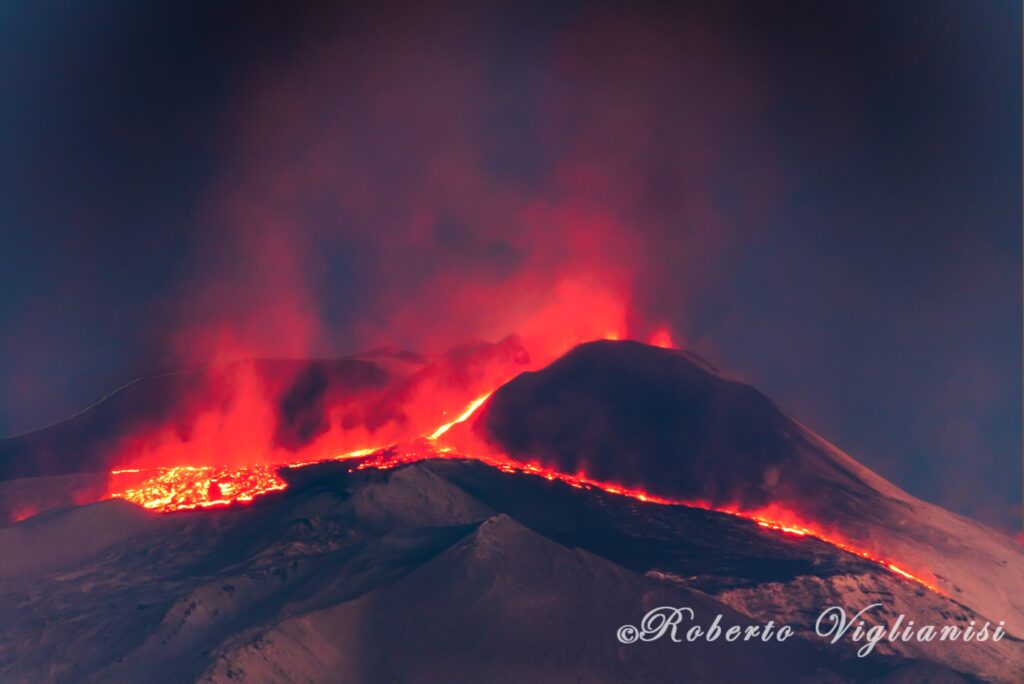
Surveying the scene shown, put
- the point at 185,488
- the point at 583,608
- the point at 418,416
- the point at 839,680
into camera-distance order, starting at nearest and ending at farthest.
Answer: the point at 839,680, the point at 583,608, the point at 185,488, the point at 418,416

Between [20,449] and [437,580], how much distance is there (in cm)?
1499

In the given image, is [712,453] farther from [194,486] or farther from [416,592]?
[194,486]

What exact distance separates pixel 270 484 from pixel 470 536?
6567mm

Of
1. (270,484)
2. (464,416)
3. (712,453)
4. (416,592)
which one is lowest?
(416,592)

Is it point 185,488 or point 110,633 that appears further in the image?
point 185,488

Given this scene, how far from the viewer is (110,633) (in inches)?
560

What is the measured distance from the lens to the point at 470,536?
15023 millimetres

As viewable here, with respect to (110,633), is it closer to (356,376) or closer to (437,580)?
(437,580)

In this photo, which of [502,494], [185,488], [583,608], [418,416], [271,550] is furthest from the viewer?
[418,416]

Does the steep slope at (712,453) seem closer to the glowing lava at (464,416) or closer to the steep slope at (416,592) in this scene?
the glowing lava at (464,416)

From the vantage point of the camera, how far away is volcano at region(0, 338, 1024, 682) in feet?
43.6

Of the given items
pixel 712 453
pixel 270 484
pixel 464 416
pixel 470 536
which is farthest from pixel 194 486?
pixel 712 453

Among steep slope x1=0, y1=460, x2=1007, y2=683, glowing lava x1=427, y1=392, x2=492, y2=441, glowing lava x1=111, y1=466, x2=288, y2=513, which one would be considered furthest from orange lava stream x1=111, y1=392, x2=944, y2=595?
steep slope x1=0, y1=460, x2=1007, y2=683

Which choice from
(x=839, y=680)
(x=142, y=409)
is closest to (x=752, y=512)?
(x=839, y=680)
